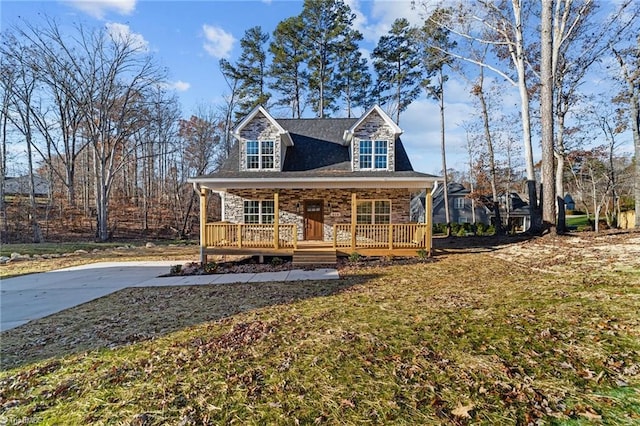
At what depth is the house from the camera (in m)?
12.0

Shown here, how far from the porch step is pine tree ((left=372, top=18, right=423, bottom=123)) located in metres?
19.6

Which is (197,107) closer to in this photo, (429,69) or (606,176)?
(429,69)

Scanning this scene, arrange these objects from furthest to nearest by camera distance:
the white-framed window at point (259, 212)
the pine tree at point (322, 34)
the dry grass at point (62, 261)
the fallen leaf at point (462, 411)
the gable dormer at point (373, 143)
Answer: the pine tree at point (322, 34), the white-framed window at point (259, 212), the gable dormer at point (373, 143), the dry grass at point (62, 261), the fallen leaf at point (462, 411)

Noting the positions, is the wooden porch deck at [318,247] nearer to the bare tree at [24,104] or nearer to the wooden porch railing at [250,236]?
the wooden porch railing at [250,236]

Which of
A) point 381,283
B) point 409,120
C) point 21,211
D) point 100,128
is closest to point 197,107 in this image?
point 100,128

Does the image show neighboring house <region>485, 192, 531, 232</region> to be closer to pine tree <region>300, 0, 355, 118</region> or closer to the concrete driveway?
pine tree <region>300, 0, 355, 118</region>

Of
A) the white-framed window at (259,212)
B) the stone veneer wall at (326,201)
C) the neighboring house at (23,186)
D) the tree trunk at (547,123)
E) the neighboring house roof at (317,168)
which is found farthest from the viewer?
the neighboring house at (23,186)

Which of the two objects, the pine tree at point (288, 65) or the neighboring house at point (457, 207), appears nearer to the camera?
the pine tree at point (288, 65)

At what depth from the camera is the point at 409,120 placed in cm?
2739

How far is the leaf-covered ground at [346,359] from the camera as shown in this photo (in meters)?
2.73

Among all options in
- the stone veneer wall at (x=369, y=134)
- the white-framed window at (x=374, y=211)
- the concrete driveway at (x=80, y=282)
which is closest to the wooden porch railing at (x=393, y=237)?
the white-framed window at (x=374, y=211)

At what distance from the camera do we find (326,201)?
14305 millimetres

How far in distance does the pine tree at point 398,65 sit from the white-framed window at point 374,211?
15638 mm

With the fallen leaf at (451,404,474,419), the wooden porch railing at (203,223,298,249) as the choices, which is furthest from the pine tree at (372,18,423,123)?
the fallen leaf at (451,404,474,419)
